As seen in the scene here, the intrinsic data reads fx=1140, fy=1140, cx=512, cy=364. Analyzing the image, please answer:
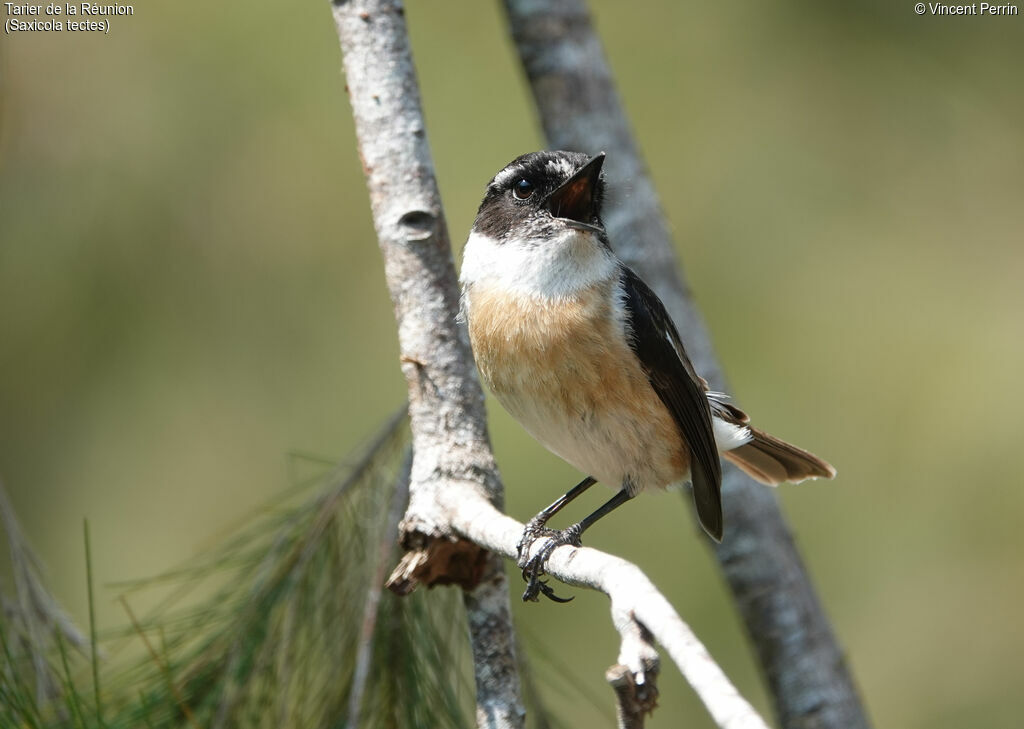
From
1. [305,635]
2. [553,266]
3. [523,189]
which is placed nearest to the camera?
[305,635]

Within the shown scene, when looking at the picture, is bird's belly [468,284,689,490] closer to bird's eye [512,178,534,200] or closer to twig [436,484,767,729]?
bird's eye [512,178,534,200]

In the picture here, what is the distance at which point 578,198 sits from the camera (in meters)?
3.04

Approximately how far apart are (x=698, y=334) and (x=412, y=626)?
1258 millimetres

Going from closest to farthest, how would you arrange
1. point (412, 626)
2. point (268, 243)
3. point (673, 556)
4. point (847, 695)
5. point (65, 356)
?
point (412, 626) → point (847, 695) → point (673, 556) → point (65, 356) → point (268, 243)

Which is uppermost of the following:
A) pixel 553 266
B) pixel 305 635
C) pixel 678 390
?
pixel 553 266

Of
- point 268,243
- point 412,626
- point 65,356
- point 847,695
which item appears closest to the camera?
point 412,626

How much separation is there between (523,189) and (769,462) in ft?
3.80

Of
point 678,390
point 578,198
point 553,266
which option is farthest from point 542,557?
point 578,198

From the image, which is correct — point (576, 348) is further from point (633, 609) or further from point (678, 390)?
point (633, 609)

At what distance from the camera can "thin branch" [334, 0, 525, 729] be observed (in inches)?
103

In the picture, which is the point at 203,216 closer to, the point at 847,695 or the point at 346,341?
the point at 346,341

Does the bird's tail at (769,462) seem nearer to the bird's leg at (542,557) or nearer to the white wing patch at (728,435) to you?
the white wing patch at (728,435)

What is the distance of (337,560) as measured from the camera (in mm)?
2875

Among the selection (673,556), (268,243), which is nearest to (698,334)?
(673,556)
